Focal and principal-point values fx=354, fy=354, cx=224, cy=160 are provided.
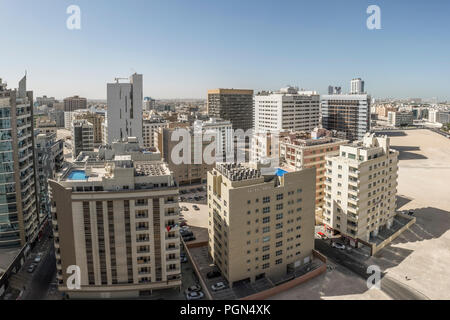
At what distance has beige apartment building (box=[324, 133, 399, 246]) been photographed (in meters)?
43.3

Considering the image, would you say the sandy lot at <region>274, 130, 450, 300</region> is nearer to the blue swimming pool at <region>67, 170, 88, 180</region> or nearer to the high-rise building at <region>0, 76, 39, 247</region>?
the blue swimming pool at <region>67, 170, 88, 180</region>

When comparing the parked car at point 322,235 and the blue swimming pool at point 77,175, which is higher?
the blue swimming pool at point 77,175

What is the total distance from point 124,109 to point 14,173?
36.3m

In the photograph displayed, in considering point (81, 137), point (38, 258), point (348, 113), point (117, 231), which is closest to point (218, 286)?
point (117, 231)

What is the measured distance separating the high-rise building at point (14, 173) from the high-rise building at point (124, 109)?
1215 inches

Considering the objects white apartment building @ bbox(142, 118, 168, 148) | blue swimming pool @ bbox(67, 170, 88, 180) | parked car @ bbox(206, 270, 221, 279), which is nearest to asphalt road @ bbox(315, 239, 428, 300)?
parked car @ bbox(206, 270, 221, 279)

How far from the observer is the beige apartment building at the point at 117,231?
30.4 metres

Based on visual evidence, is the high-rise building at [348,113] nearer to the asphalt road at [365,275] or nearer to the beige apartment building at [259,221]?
the asphalt road at [365,275]

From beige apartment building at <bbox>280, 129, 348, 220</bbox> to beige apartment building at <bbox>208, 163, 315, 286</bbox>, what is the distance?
45.8ft

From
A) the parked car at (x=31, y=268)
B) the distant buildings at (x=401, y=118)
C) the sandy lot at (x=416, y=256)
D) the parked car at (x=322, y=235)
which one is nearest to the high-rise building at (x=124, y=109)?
the parked car at (x=31, y=268)

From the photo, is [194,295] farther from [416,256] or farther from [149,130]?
[149,130]

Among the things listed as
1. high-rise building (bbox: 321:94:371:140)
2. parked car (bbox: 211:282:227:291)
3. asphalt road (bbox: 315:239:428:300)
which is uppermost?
high-rise building (bbox: 321:94:371:140)

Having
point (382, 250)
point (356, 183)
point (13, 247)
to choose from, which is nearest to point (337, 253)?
point (382, 250)

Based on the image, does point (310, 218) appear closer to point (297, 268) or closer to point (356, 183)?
point (297, 268)
